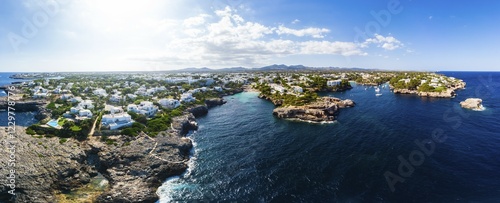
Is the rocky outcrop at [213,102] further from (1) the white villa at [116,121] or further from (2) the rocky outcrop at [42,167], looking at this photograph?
(2) the rocky outcrop at [42,167]

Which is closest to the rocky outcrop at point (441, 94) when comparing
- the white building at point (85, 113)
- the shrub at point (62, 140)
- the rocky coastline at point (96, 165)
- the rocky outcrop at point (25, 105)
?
the rocky coastline at point (96, 165)

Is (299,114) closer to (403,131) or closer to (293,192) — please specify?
(403,131)

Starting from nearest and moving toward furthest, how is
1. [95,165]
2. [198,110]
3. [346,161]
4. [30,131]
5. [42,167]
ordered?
1. [42,167]
2. [95,165]
3. [346,161]
4. [30,131]
5. [198,110]

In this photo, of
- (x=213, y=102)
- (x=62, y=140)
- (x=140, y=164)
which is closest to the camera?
(x=140, y=164)

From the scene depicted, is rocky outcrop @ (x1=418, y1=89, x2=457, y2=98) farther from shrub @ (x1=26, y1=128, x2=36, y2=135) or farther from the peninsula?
shrub @ (x1=26, y1=128, x2=36, y2=135)

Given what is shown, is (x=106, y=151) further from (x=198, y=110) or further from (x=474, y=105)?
(x=474, y=105)

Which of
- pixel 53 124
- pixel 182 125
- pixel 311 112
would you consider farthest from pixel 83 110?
pixel 311 112
